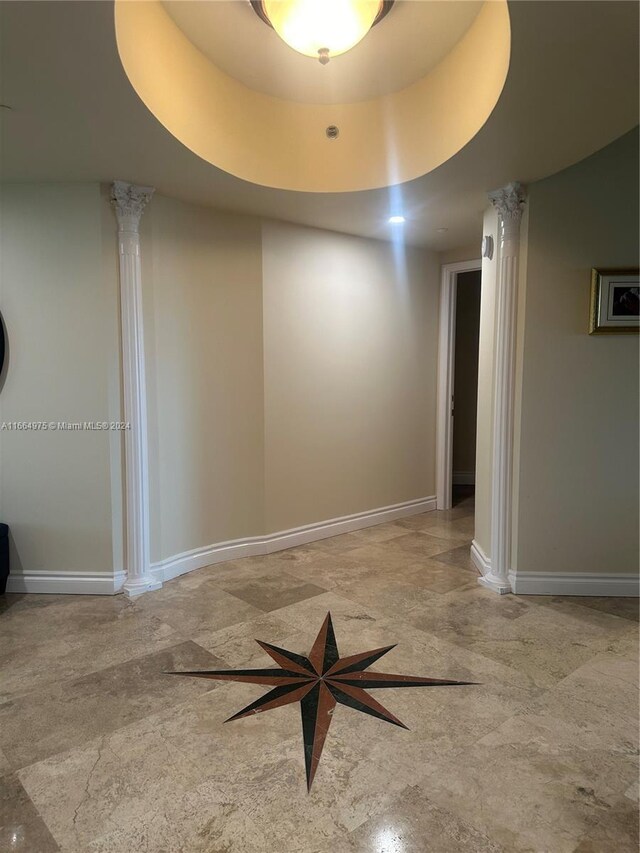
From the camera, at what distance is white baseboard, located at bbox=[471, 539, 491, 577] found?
3.59 metres

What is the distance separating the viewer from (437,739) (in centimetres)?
203

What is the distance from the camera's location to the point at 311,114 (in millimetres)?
3322

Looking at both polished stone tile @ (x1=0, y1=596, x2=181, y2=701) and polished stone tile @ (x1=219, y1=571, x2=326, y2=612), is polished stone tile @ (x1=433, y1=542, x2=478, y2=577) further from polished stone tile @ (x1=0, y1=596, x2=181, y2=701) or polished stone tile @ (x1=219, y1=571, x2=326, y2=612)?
polished stone tile @ (x1=0, y1=596, x2=181, y2=701)

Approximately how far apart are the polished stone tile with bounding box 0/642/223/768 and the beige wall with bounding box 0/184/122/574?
1.06m

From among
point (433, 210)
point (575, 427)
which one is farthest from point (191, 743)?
point (433, 210)

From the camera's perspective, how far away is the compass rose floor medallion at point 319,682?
2160 mm

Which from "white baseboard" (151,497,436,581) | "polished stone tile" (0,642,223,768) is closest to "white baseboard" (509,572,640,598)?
"white baseboard" (151,497,436,581)

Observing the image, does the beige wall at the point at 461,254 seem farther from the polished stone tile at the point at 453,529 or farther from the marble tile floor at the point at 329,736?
the marble tile floor at the point at 329,736

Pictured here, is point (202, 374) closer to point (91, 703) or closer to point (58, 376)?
point (58, 376)

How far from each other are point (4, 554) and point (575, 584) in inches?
138

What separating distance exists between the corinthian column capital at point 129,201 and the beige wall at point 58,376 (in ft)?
0.39

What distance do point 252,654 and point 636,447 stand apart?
2.52 m

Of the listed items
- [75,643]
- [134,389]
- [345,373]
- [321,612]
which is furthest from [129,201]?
[321,612]

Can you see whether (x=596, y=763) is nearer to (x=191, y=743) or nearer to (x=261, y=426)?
(x=191, y=743)
